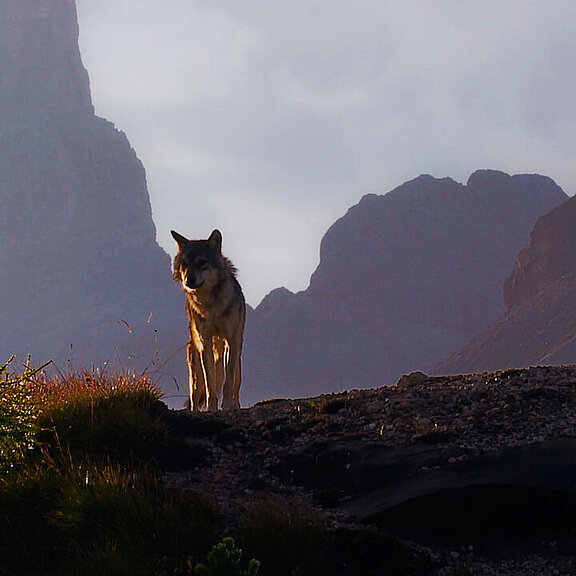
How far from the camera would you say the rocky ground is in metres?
6.60

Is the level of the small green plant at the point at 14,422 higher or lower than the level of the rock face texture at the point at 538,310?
lower

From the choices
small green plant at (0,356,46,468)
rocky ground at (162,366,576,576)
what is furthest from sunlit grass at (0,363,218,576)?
rocky ground at (162,366,576,576)

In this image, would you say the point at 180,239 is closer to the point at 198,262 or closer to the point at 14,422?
the point at 198,262

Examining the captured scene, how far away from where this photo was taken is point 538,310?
5492 inches

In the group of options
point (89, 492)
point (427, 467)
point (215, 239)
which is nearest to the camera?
point (89, 492)

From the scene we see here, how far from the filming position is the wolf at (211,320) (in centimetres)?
1228

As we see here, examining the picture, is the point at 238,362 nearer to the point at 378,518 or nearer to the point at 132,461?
the point at 132,461

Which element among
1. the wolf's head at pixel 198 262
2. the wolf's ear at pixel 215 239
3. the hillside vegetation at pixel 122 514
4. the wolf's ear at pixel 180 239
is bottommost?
the hillside vegetation at pixel 122 514

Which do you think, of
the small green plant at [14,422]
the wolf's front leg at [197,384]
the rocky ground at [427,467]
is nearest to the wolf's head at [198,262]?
the wolf's front leg at [197,384]

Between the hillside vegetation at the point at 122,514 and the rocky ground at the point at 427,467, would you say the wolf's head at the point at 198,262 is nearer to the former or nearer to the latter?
the rocky ground at the point at 427,467

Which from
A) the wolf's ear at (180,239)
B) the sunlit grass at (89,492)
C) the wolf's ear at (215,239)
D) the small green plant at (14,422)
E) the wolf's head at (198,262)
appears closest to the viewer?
the sunlit grass at (89,492)

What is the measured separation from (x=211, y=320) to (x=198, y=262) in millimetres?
981

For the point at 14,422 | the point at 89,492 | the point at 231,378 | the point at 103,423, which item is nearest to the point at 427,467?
the point at 89,492

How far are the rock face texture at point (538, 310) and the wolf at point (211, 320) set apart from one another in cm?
10466
